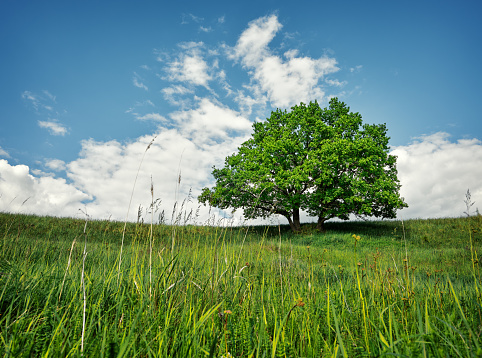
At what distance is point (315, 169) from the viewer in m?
19.2

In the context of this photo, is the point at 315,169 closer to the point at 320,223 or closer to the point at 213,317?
the point at 320,223

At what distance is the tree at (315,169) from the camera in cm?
1798

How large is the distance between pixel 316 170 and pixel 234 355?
61.5 feet

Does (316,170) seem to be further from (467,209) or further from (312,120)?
(467,209)

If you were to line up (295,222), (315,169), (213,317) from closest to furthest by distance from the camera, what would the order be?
(213,317), (315,169), (295,222)

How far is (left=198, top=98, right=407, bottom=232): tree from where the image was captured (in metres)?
18.0

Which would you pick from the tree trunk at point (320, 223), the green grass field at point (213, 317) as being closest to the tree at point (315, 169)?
the tree trunk at point (320, 223)

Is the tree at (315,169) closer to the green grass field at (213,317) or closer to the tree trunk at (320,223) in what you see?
the tree trunk at (320,223)

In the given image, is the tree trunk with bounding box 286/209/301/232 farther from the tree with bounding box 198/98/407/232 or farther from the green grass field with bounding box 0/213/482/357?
the green grass field with bounding box 0/213/482/357

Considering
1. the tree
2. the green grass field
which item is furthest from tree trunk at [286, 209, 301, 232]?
the green grass field

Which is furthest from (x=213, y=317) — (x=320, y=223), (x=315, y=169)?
(x=320, y=223)

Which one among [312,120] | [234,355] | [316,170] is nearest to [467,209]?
[234,355]

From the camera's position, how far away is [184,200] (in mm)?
3828

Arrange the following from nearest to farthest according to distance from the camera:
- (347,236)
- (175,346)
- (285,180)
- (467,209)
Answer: (175,346) → (467,209) → (347,236) → (285,180)
